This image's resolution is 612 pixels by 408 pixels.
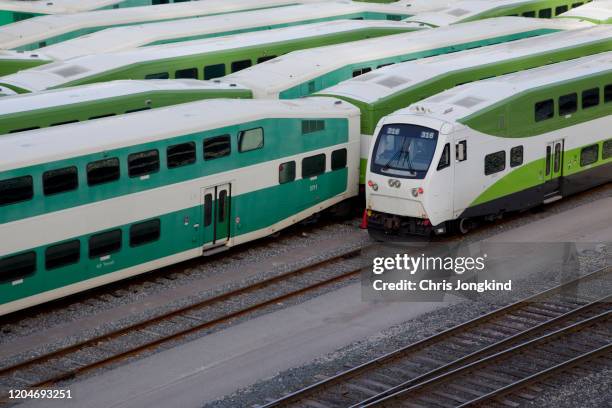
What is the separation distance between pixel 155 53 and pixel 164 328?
50.8 feet

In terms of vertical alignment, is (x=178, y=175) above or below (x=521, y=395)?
above

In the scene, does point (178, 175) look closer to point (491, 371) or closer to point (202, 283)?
point (202, 283)

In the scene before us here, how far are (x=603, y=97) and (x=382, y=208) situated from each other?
28.9ft

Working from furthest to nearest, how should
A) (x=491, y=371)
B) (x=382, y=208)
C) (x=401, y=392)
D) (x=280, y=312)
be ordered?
1. (x=382, y=208)
2. (x=280, y=312)
3. (x=491, y=371)
4. (x=401, y=392)

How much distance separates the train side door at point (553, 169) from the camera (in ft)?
104

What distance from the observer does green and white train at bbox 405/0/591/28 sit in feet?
162

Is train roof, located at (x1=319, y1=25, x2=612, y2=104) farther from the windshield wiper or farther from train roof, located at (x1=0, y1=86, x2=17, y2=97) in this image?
train roof, located at (x1=0, y1=86, x2=17, y2=97)

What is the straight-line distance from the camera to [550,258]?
92.4ft

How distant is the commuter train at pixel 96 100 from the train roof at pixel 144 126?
2087 mm

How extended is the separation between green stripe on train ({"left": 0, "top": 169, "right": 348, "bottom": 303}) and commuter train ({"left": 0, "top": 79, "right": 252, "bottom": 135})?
437cm

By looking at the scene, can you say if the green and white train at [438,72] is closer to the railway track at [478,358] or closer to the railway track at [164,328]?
the railway track at [164,328]

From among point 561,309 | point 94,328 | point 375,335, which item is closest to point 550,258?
point 561,309

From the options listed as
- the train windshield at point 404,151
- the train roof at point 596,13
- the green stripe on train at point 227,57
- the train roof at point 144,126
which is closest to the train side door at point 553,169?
the train windshield at point 404,151

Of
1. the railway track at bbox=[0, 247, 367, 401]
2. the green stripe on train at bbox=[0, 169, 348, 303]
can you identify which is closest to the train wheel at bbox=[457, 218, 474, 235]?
the railway track at bbox=[0, 247, 367, 401]
